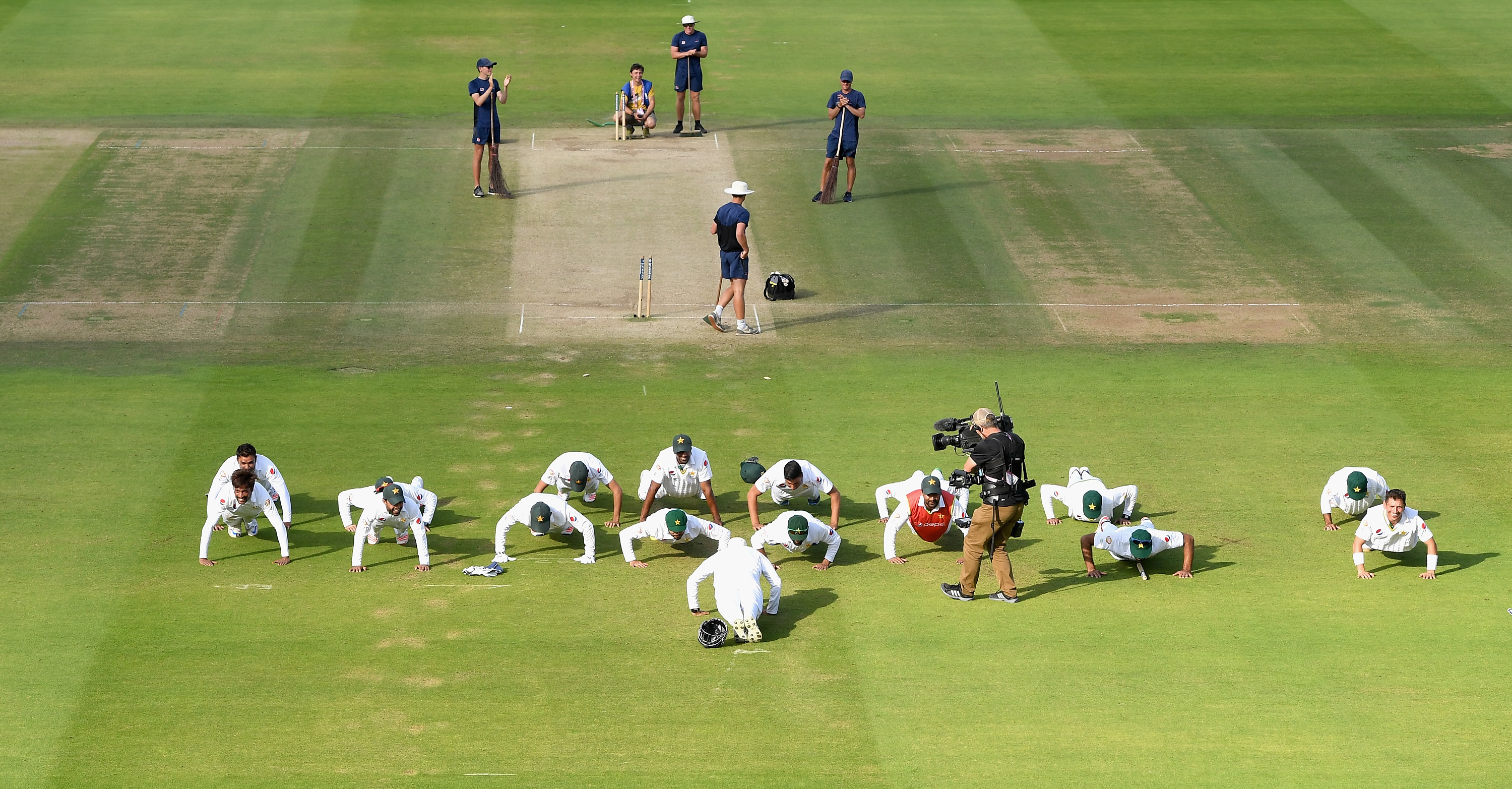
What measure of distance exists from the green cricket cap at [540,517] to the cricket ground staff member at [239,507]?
2812 mm

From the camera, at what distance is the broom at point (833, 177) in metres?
29.0

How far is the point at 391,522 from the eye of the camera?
17.6 meters

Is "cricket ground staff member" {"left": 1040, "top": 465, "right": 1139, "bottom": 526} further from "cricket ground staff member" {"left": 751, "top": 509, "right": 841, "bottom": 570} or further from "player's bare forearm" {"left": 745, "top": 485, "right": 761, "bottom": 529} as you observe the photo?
"player's bare forearm" {"left": 745, "top": 485, "right": 761, "bottom": 529}

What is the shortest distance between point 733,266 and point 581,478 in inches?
284

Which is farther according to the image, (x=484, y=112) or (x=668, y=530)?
(x=484, y=112)

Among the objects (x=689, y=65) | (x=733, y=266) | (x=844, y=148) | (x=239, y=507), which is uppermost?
(x=689, y=65)

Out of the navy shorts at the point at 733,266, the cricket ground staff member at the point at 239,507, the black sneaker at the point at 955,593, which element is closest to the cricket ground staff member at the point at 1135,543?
the black sneaker at the point at 955,593

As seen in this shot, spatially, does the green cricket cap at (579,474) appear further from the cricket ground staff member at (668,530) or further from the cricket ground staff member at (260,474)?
the cricket ground staff member at (260,474)

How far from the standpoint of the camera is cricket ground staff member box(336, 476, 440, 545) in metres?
17.5

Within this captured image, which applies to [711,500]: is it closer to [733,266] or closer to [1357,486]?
[733,266]

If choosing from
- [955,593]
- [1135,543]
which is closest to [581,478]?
[955,593]

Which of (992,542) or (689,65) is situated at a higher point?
(689,65)

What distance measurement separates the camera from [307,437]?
2053 centimetres

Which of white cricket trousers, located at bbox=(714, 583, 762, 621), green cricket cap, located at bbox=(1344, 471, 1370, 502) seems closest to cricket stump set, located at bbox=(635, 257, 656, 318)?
white cricket trousers, located at bbox=(714, 583, 762, 621)
